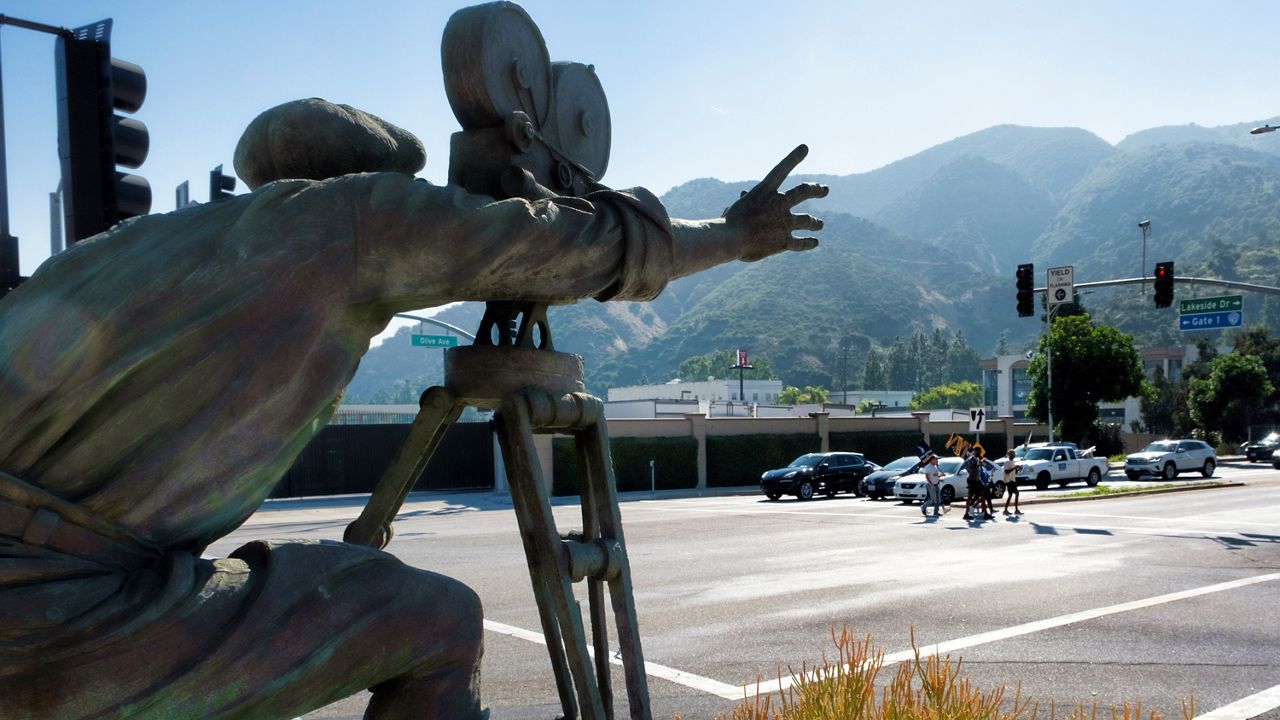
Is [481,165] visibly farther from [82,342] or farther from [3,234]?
[3,234]

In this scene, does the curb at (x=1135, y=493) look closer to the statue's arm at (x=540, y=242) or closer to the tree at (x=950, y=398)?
the statue's arm at (x=540, y=242)

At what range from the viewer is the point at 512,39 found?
2.65 metres

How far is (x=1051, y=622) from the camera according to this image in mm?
7867

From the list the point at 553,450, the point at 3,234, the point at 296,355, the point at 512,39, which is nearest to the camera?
the point at 296,355

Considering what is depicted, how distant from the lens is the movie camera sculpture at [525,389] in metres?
2.57

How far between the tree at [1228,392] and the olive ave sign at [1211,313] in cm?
2678

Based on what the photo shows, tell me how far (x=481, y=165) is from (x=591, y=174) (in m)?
0.38

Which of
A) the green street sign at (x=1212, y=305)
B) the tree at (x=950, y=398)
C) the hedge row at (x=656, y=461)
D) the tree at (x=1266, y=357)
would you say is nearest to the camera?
the green street sign at (x=1212, y=305)

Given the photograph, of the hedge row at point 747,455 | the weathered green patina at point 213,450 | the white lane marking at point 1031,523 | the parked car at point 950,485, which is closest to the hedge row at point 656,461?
the hedge row at point 747,455

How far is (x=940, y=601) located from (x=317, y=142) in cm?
791

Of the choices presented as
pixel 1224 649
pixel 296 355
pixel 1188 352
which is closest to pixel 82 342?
pixel 296 355

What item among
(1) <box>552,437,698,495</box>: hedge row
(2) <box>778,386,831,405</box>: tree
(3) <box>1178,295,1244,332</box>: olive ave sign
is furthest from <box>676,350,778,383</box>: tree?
(3) <box>1178,295,1244,332</box>: olive ave sign

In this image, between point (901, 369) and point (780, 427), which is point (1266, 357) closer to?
point (780, 427)

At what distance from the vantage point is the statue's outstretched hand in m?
2.76
